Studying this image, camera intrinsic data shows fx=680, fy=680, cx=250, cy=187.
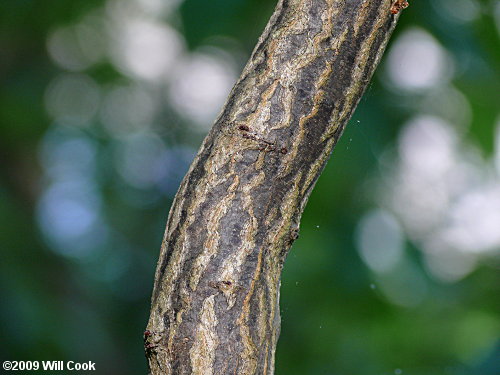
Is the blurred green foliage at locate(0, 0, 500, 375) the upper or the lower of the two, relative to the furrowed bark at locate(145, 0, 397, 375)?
upper

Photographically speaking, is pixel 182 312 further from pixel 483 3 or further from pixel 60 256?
pixel 60 256

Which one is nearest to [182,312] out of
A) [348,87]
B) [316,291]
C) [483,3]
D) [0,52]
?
[348,87]

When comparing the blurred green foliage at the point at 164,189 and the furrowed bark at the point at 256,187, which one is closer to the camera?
the furrowed bark at the point at 256,187

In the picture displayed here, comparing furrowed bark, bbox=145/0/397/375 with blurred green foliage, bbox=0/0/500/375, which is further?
blurred green foliage, bbox=0/0/500/375

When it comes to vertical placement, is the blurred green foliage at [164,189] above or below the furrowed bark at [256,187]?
above
